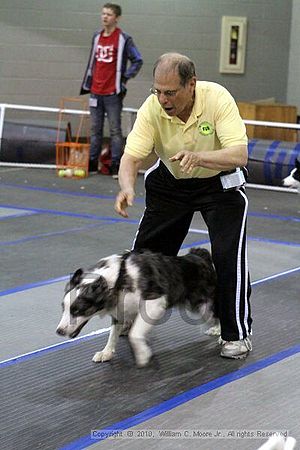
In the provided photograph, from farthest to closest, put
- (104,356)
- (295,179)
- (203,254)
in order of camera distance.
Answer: (295,179)
(203,254)
(104,356)

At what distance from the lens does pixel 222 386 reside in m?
3.95

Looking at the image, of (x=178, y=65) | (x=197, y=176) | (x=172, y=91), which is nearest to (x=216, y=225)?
(x=197, y=176)

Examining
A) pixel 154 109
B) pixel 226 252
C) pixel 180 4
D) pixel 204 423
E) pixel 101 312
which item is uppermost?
pixel 180 4

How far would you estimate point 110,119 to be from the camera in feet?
33.9

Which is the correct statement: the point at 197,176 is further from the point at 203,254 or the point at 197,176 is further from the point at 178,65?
the point at 178,65

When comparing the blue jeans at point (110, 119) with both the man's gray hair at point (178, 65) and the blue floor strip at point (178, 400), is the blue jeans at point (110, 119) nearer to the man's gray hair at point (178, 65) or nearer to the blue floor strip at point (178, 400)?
the blue floor strip at point (178, 400)

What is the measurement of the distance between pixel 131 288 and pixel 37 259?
2.41 meters

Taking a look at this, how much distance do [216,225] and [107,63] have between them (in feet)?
20.9

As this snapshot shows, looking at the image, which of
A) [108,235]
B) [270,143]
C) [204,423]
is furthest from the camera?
[270,143]

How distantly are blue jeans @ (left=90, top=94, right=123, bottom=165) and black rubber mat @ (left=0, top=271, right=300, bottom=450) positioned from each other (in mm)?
5604

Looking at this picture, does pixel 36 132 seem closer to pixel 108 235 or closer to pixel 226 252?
pixel 108 235

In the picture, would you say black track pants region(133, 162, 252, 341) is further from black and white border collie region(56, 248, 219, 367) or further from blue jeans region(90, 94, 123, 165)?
blue jeans region(90, 94, 123, 165)

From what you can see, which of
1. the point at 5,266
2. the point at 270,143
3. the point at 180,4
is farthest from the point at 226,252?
the point at 180,4

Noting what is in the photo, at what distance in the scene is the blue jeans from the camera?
10297mm
